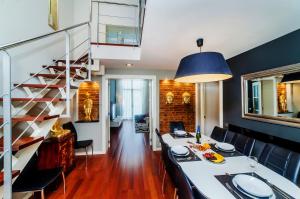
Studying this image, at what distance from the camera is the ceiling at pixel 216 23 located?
4.68 ft

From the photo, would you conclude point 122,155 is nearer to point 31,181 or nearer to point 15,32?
point 31,181

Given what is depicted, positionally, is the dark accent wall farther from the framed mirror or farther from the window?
the window

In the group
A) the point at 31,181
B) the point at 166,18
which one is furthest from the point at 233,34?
the point at 31,181

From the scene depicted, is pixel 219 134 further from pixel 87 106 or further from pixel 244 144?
pixel 87 106

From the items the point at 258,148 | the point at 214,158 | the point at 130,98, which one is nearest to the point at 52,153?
the point at 214,158

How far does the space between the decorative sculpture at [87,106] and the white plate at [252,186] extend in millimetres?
3528

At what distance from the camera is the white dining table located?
1.09 m

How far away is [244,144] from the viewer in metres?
2.06

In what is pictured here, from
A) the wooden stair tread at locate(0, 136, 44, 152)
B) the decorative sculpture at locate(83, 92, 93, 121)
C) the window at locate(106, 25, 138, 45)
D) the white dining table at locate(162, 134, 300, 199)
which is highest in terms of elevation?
the window at locate(106, 25, 138, 45)

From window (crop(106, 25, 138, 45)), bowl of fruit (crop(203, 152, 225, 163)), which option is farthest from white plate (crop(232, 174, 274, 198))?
window (crop(106, 25, 138, 45))

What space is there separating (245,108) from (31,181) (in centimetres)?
354

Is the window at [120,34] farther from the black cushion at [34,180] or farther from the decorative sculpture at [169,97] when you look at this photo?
the black cushion at [34,180]

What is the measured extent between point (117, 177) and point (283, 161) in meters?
2.40

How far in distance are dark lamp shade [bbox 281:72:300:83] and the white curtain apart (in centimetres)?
747
